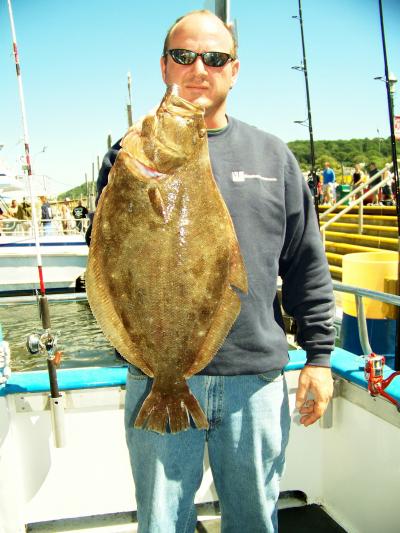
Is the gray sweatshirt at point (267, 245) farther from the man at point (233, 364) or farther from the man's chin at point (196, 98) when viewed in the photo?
the man's chin at point (196, 98)

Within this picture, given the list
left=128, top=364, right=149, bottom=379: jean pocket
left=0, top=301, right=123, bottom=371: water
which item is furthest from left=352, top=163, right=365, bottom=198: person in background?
left=128, top=364, right=149, bottom=379: jean pocket

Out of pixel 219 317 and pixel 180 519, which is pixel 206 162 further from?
pixel 180 519

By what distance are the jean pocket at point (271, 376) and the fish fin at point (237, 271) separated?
15.9 inches

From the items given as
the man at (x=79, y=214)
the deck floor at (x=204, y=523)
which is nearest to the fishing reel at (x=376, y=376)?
the deck floor at (x=204, y=523)

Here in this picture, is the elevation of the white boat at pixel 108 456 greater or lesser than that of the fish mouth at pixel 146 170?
lesser

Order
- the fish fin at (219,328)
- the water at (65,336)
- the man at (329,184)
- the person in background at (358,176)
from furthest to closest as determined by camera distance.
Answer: the man at (329,184) < the person in background at (358,176) < the water at (65,336) < the fish fin at (219,328)

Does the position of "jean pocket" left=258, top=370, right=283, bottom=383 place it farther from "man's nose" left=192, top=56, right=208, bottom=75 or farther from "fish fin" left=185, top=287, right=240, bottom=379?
"man's nose" left=192, top=56, right=208, bottom=75

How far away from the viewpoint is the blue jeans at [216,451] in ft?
5.75

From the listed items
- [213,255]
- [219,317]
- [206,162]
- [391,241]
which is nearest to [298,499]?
[219,317]

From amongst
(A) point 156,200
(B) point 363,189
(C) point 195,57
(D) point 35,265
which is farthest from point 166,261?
(B) point 363,189

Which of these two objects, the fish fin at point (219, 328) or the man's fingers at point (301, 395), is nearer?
the fish fin at point (219, 328)

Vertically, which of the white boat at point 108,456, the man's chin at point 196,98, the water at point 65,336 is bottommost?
the water at point 65,336

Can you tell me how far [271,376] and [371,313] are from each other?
400 centimetres

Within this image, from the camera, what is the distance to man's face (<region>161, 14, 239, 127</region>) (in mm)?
1722
